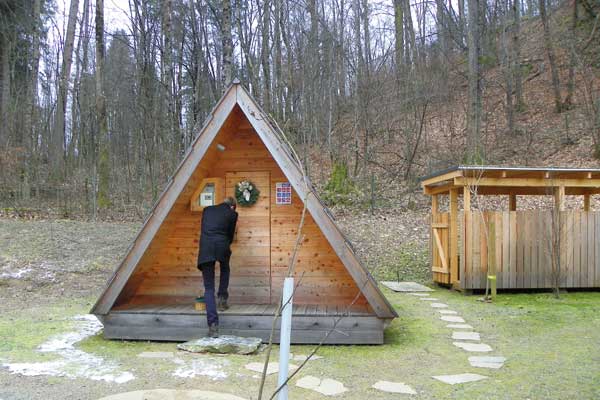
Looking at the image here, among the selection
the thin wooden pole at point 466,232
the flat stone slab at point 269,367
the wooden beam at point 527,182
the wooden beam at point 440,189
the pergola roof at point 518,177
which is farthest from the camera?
the wooden beam at point 440,189

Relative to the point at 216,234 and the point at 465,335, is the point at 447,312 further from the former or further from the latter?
the point at 216,234

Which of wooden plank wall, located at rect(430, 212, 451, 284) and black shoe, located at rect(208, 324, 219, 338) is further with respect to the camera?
wooden plank wall, located at rect(430, 212, 451, 284)

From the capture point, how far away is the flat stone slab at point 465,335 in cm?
609

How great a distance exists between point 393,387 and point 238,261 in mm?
3239

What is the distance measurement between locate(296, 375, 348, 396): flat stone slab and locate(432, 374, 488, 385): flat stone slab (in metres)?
0.97

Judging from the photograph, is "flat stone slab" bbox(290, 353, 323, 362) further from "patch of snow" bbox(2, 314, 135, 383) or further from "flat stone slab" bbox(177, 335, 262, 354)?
"patch of snow" bbox(2, 314, 135, 383)

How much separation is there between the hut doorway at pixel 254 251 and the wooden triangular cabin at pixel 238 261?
0.6 inches

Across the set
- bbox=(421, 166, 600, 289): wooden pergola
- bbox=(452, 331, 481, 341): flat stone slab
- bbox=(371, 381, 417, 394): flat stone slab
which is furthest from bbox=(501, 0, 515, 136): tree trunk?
bbox=(371, 381, 417, 394): flat stone slab

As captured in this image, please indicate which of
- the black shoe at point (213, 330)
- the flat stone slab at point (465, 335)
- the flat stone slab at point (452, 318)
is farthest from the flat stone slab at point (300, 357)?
the flat stone slab at point (452, 318)

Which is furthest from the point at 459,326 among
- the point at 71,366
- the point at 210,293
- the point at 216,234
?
the point at 71,366

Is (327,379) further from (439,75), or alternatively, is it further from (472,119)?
A: (439,75)

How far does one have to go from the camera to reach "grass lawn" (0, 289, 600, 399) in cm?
423

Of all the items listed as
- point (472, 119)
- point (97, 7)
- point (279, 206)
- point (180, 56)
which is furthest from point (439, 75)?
point (279, 206)

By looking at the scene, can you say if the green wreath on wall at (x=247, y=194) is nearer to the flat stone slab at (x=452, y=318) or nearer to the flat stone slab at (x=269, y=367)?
the flat stone slab at (x=269, y=367)
